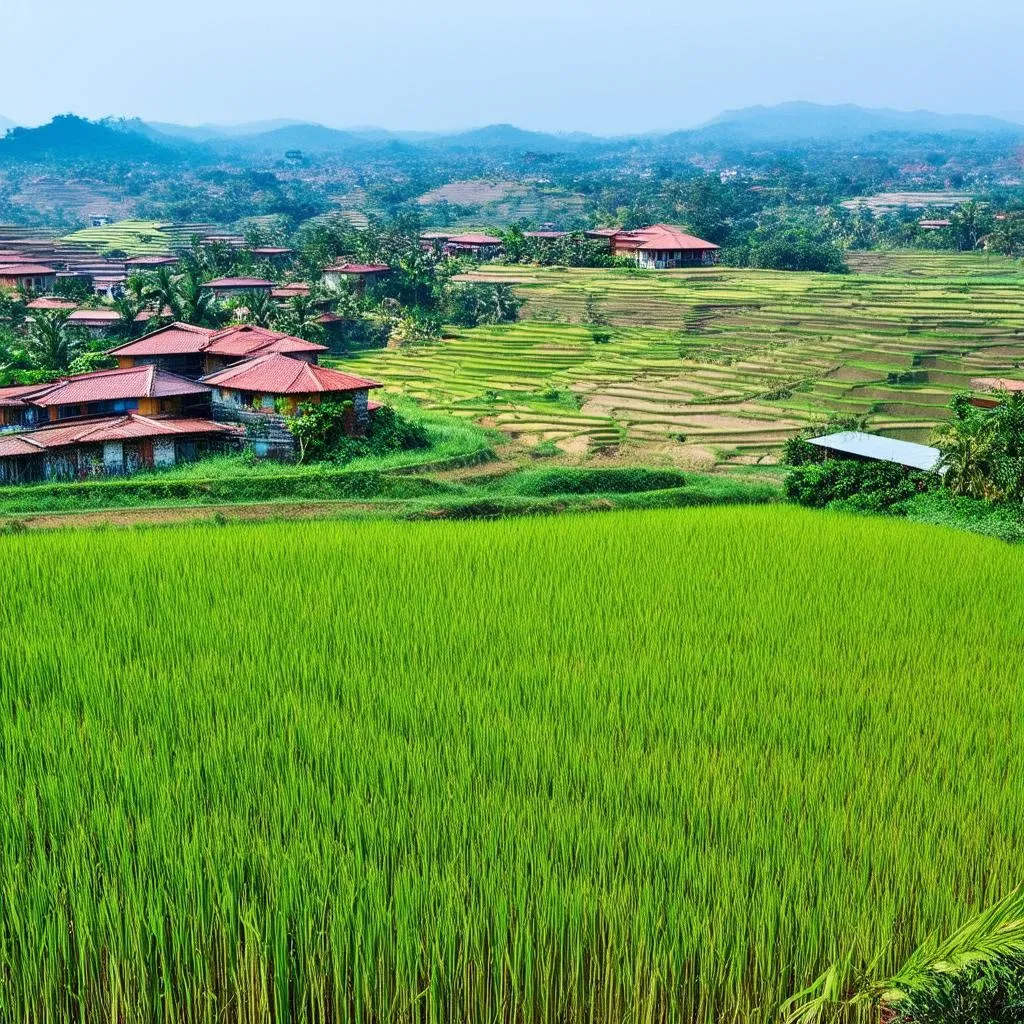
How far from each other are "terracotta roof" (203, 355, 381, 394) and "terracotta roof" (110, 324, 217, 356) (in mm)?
3068

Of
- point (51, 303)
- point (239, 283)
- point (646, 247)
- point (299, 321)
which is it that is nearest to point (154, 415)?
point (299, 321)

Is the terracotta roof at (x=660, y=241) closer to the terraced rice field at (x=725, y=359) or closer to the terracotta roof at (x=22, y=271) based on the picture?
the terraced rice field at (x=725, y=359)

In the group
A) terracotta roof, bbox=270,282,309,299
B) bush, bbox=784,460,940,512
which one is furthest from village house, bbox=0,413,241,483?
terracotta roof, bbox=270,282,309,299

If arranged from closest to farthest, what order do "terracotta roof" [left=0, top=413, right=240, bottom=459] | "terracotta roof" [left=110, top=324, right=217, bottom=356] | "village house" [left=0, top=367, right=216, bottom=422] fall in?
"terracotta roof" [left=0, top=413, right=240, bottom=459] → "village house" [left=0, top=367, right=216, bottom=422] → "terracotta roof" [left=110, top=324, right=217, bottom=356]

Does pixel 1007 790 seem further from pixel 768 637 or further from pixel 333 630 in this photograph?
pixel 333 630

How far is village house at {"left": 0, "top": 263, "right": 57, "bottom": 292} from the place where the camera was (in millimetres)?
36312

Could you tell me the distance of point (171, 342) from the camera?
22797 mm

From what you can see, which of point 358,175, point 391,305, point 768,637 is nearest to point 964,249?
point 391,305

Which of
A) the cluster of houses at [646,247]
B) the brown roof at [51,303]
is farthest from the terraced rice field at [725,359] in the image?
the brown roof at [51,303]

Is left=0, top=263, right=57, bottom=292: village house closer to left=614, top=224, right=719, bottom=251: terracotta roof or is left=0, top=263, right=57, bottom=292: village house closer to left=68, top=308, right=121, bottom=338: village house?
left=68, top=308, right=121, bottom=338: village house

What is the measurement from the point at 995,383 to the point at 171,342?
54.7 feet

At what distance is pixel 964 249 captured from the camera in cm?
4691

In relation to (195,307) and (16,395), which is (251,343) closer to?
(16,395)

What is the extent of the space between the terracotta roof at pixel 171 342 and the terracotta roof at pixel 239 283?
1109cm
